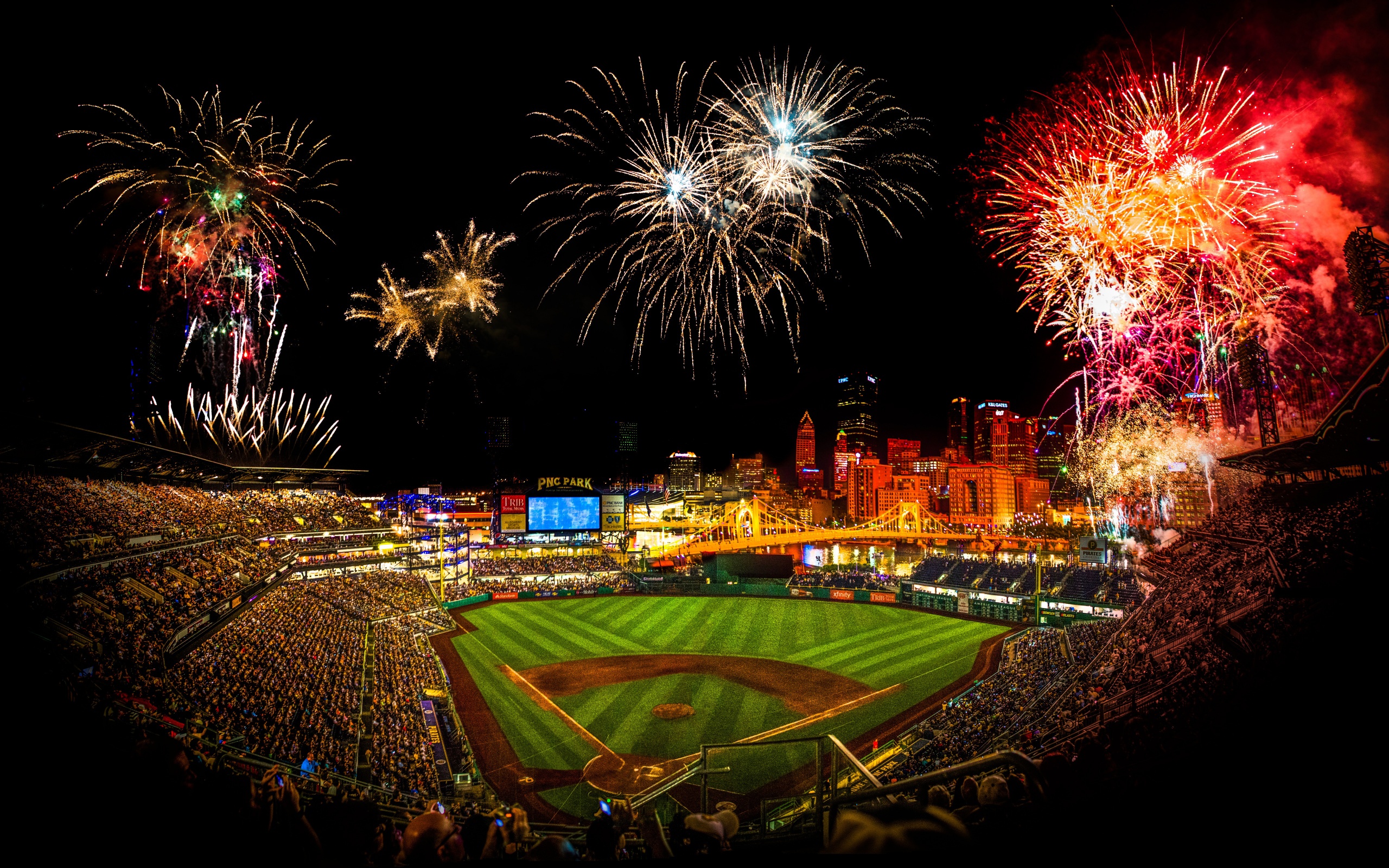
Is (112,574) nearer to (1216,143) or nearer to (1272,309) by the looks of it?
(1216,143)

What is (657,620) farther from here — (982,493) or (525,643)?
(982,493)

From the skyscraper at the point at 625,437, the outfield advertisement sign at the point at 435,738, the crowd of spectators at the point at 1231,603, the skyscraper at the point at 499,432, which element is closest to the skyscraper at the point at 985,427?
the skyscraper at the point at 625,437

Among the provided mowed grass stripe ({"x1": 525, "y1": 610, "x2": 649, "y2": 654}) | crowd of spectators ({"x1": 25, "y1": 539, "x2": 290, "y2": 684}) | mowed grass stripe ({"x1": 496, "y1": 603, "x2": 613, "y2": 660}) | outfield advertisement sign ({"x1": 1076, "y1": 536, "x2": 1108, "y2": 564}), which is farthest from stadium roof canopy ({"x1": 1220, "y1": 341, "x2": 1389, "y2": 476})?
outfield advertisement sign ({"x1": 1076, "y1": 536, "x2": 1108, "y2": 564})

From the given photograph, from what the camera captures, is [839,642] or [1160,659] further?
[839,642]

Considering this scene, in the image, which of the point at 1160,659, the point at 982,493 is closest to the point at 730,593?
the point at 1160,659

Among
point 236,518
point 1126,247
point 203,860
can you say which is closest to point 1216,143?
point 1126,247
